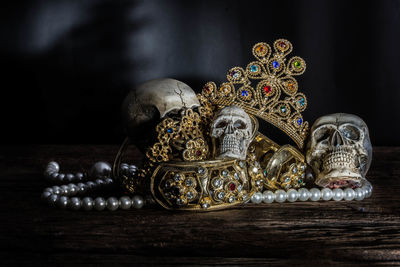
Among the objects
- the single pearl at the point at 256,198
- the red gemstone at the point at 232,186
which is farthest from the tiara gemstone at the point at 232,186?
the single pearl at the point at 256,198

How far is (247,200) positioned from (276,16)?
1115 mm

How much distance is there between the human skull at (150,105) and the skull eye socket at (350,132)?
0.38 meters

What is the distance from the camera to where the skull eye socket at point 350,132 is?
121 centimetres

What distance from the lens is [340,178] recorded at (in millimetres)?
1162

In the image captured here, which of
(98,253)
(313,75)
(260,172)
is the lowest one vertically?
(98,253)

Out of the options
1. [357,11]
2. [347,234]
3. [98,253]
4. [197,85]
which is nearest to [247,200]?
[347,234]

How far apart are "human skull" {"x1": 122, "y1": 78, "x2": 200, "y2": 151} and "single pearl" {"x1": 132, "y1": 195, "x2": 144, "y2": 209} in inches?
5.9

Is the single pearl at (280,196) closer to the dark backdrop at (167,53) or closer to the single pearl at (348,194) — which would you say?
the single pearl at (348,194)

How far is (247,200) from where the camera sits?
1.11 meters

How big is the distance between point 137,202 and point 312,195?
17.2 inches

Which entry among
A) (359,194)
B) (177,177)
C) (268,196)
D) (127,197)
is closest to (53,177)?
(127,197)

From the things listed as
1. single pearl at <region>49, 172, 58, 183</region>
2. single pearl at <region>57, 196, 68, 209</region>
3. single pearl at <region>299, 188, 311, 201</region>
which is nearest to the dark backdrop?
single pearl at <region>49, 172, 58, 183</region>

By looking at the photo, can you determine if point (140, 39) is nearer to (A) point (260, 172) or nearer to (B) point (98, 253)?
(A) point (260, 172)

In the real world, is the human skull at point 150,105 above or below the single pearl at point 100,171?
above
